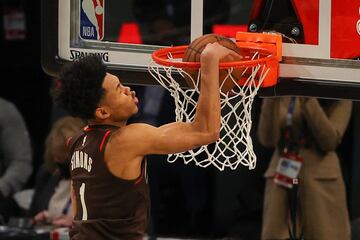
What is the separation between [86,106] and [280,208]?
2.34m

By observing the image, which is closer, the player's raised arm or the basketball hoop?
the player's raised arm

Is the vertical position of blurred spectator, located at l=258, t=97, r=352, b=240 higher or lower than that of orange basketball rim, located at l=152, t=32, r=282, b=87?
lower

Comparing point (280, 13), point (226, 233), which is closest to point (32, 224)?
point (226, 233)

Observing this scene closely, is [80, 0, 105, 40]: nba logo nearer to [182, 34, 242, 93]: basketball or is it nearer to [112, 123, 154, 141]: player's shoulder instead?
[182, 34, 242, 93]: basketball

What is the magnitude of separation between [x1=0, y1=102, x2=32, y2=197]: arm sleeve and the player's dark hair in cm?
292

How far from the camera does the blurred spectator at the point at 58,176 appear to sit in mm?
6922

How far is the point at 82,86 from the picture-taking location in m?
4.54

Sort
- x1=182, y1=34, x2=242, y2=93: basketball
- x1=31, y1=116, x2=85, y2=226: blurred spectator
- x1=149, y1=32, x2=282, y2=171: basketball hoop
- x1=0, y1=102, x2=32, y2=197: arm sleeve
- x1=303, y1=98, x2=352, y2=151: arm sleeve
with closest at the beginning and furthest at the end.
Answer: x1=182, y1=34, x2=242, y2=93: basketball → x1=149, y1=32, x2=282, y2=171: basketball hoop → x1=303, y1=98, x2=352, y2=151: arm sleeve → x1=31, y1=116, x2=85, y2=226: blurred spectator → x1=0, y1=102, x2=32, y2=197: arm sleeve

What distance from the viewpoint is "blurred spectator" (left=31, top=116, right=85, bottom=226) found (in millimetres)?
6922

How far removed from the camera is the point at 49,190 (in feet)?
23.6

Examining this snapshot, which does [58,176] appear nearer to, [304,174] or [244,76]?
[304,174]

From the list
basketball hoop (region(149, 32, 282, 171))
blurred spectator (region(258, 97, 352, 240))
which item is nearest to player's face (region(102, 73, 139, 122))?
basketball hoop (region(149, 32, 282, 171))

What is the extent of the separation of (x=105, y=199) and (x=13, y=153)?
117 inches

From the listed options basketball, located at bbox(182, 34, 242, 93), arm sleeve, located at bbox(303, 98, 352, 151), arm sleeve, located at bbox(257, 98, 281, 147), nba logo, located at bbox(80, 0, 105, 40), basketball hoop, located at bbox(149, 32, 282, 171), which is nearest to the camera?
basketball, located at bbox(182, 34, 242, 93)
